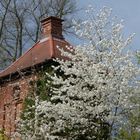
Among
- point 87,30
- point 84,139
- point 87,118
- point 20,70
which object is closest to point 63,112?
point 87,118

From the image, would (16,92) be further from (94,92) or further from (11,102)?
(94,92)

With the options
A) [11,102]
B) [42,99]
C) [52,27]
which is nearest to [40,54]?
[52,27]

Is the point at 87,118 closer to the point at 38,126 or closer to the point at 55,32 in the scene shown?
the point at 38,126

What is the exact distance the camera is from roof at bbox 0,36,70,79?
24.3m

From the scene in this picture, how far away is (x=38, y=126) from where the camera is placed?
19125 millimetres

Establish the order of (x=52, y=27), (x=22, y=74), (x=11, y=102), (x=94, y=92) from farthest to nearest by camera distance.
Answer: (x=52, y=27) < (x=11, y=102) < (x=22, y=74) < (x=94, y=92)

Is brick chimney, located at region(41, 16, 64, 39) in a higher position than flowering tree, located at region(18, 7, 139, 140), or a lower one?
higher

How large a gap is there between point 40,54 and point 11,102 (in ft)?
9.33

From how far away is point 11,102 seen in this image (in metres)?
25.9

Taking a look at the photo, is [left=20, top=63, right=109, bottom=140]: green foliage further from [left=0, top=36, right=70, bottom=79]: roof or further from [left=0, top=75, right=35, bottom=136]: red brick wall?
[left=0, top=36, right=70, bottom=79]: roof

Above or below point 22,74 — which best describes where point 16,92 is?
below

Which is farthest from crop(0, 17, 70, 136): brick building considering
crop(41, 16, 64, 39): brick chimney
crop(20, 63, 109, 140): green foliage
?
crop(20, 63, 109, 140): green foliage

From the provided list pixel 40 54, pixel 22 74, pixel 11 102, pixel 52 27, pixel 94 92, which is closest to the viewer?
pixel 94 92

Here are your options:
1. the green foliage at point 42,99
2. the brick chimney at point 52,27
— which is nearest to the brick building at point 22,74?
the brick chimney at point 52,27
